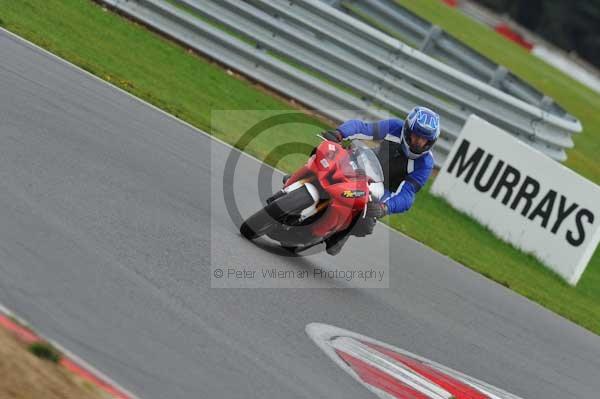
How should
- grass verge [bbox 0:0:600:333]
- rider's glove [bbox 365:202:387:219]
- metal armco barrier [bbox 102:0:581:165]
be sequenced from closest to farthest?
rider's glove [bbox 365:202:387:219], grass verge [bbox 0:0:600:333], metal armco barrier [bbox 102:0:581:165]

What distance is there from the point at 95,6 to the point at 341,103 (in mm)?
4284

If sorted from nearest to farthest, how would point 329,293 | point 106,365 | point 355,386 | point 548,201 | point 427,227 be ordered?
point 106,365 → point 355,386 → point 329,293 → point 427,227 → point 548,201

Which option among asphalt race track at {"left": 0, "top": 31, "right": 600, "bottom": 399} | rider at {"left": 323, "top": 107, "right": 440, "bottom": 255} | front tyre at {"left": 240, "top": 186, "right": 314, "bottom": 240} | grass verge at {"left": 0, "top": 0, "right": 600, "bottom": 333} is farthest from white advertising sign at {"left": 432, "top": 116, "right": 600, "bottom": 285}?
front tyre at {"left": 240, "top": 186, "right": 314, "bottom": 240}

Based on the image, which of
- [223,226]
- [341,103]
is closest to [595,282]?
[341,103]

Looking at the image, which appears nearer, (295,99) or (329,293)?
(329,293)

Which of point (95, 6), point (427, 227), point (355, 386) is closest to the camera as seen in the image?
point (355, 386)

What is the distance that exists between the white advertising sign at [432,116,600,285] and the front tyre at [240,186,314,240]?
6674 mm

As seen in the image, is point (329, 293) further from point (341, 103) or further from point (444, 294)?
point (341, 103)

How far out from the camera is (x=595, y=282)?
1542 cm

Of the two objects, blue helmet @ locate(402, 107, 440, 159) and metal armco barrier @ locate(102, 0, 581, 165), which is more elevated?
metal armco barrier @ locate(102, 0, 581, 165)

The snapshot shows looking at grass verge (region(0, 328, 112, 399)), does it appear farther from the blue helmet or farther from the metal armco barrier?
the metal armco barrier

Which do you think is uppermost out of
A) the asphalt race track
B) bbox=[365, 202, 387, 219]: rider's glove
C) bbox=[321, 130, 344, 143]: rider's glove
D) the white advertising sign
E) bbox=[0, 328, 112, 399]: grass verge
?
the white advertising sign

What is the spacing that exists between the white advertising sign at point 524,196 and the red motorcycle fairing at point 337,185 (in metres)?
6.35

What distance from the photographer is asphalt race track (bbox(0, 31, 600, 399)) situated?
5.78m
